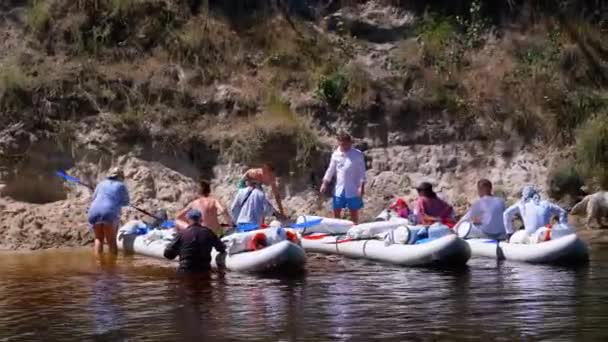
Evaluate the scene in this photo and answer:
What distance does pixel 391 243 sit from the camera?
13859 millimetres

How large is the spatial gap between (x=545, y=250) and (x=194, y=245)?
413 cm

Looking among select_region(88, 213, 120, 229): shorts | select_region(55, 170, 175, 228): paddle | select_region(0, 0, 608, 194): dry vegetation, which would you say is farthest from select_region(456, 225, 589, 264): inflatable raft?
select_region(0, 0, 608, 194): dry vegetation

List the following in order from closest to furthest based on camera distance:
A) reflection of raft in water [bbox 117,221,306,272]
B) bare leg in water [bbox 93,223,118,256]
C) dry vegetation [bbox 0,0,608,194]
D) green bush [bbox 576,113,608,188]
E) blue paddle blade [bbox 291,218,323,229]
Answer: reflection of raft in water [bbox 117,221,306,272] → bare leg in water [bbox 93,223,118,256] → blue paddle blade [bbox 291,218,323,229] → green bush [bbox 576,113,608,188] → dry vegetation [bbox 0,0,608,194]

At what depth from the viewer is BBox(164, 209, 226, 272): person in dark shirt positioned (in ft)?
42.4

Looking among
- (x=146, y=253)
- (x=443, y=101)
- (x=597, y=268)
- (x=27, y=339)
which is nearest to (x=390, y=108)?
(x=443, y=101)

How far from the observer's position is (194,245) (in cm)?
1292

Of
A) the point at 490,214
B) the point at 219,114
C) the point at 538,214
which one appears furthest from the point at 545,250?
the point at 219,114

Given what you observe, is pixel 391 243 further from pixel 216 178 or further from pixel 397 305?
pixel 216 178

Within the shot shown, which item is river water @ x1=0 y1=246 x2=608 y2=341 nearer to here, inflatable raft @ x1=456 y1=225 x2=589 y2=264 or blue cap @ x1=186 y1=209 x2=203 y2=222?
inflatable raft @ x1=456 y1=225 x2=589 y2=264

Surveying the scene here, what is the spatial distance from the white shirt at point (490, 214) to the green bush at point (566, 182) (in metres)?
5.58

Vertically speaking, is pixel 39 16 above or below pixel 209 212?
above

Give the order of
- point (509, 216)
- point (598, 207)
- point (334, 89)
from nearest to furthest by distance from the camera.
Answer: point (509, 216) → point (598, 207) → point (334, 89)

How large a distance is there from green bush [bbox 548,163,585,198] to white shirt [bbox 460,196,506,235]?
18.3 ft

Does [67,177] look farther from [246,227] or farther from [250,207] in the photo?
[246,227]
